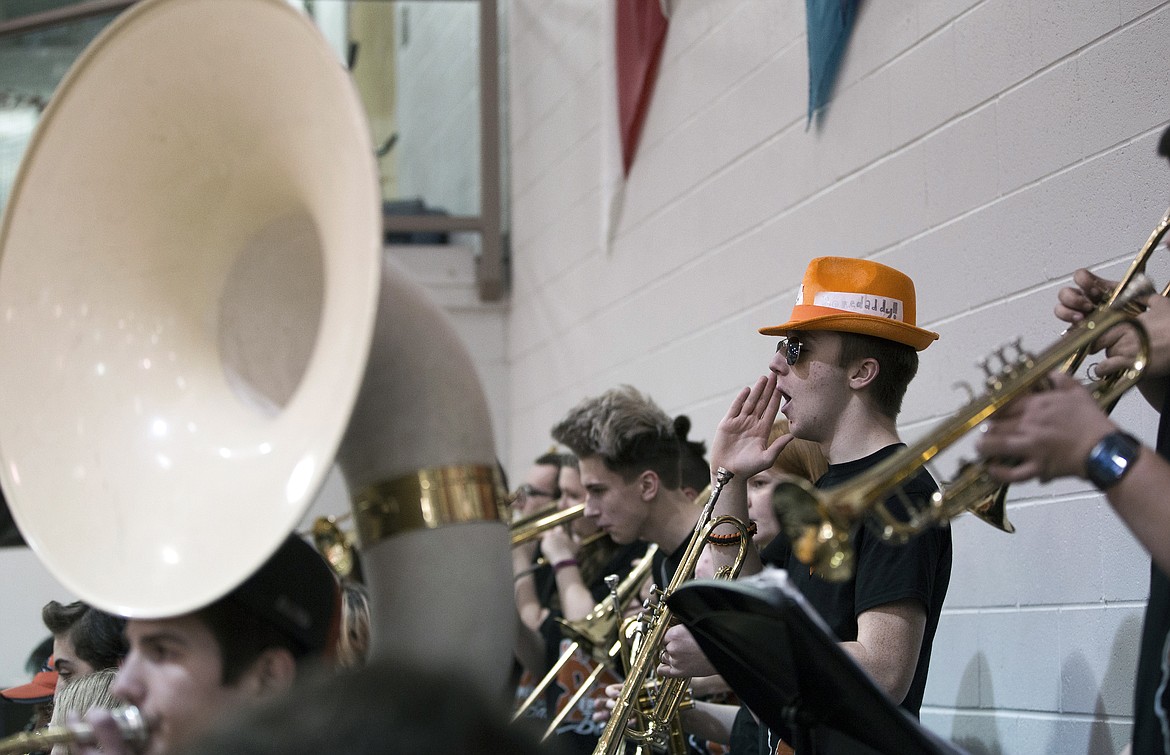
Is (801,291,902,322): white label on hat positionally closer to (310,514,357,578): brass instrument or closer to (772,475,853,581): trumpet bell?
(772,475,853,581): trumpet bell

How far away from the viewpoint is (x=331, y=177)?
136cm

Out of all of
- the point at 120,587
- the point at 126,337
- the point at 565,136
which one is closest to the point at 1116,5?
the point at 126,337

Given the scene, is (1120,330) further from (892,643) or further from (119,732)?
(119,732)

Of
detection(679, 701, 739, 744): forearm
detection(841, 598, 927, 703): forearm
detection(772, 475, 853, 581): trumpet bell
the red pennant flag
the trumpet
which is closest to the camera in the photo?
detection(772, 475, 853, 581): trumpet bell

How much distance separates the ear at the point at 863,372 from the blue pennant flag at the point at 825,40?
49.1 inches

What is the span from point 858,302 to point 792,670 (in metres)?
0.91

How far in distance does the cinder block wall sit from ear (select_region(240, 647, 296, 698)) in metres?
1.55

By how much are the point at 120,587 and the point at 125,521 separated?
0.28 feet

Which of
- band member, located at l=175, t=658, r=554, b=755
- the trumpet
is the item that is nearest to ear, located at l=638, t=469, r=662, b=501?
the trumpet

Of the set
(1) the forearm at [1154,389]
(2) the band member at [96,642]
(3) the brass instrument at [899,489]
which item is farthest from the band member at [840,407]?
(2) the band member at [96,642]

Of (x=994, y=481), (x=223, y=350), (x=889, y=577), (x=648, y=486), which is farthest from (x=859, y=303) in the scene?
(x=223, y=350)

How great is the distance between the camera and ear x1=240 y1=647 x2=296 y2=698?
1.44 m

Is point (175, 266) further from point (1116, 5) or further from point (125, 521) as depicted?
point (1116, 5)

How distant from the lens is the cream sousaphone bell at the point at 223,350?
132 cm
